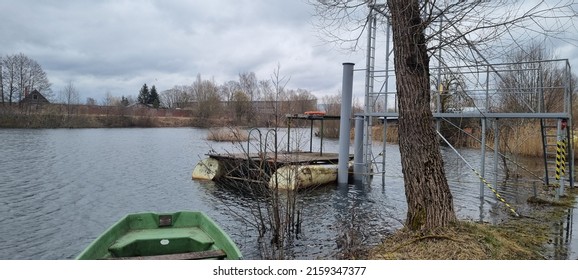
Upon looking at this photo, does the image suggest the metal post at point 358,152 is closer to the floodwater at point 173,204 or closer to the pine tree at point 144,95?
the floodwater at point 173,204

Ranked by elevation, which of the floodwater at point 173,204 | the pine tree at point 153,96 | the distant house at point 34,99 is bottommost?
the floodwater at point 173,204

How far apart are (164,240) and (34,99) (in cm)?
5336

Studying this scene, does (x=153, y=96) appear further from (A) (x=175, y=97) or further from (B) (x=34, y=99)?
(B) (x=34, y=99)

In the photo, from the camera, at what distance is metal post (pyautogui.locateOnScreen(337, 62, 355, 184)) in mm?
13898

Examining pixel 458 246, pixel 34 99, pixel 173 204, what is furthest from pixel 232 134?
pixel 34 99

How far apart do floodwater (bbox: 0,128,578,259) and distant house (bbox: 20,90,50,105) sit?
1329 inches

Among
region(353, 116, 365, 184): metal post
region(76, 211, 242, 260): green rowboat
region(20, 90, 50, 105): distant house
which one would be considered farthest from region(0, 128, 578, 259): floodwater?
region(20, 90, 50, 105): distant house

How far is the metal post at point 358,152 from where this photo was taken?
46.7 ft

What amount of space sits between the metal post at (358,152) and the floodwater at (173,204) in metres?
0.63

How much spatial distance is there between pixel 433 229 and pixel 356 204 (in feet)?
19.3

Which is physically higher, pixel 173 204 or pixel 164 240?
pixel 164 240

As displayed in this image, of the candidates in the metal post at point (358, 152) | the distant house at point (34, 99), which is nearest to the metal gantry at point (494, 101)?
the metal post at point (358, 152)

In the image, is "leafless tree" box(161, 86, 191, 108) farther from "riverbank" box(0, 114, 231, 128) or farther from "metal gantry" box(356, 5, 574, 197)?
"metal gantry" box(356, 5, 574, 197)

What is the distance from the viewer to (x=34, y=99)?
5109 centimetres
